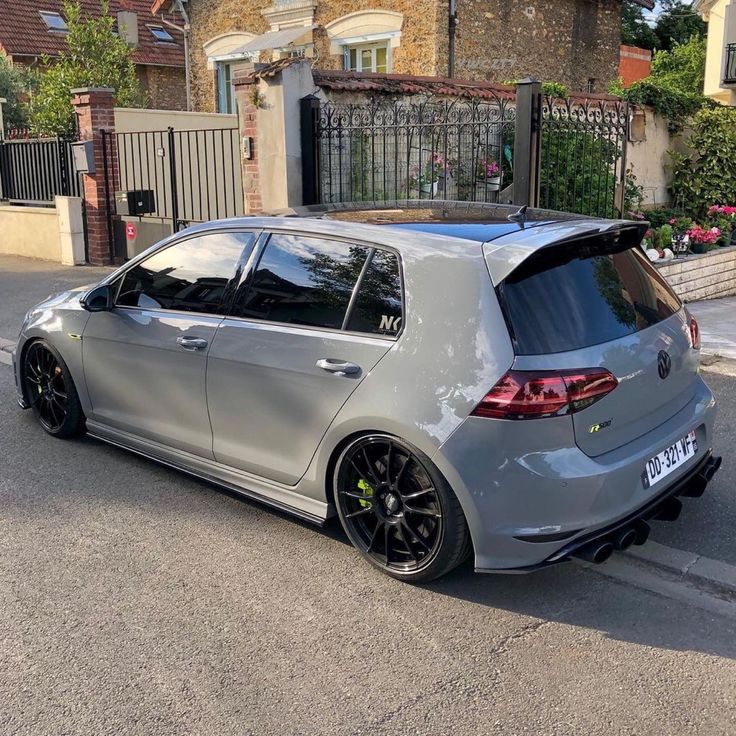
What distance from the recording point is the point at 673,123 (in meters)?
12.9

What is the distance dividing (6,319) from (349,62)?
11772 mm

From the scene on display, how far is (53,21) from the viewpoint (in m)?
26.9

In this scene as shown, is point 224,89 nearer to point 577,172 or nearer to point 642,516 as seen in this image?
point 577,172

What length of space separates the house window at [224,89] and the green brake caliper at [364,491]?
19.9 m

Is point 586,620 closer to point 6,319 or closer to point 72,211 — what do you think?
point 6,319

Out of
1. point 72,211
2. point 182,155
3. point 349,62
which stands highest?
point 349,62

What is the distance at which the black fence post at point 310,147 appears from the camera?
33.4 ft

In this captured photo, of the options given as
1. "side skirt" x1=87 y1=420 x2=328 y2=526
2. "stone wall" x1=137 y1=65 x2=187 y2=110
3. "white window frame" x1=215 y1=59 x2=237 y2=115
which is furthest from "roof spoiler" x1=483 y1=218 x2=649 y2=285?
"stone wall" x1=137 y1=65 x2=187 y2=110

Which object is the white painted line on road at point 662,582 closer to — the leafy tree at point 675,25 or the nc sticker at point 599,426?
the nc sticker at point 599,426

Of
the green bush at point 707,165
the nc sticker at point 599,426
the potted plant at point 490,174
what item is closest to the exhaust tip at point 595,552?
the nc sticker at point 599,426

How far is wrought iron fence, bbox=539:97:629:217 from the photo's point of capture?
10.1 metres

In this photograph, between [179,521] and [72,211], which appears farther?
[72,211]

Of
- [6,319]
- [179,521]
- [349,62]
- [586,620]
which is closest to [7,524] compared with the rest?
[179,521]

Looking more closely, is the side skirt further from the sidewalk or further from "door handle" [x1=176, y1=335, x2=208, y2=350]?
the sidewalk
